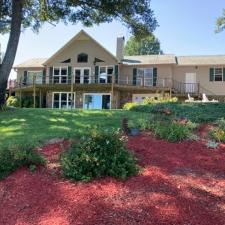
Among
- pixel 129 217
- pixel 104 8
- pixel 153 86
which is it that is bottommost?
pixel 129 217

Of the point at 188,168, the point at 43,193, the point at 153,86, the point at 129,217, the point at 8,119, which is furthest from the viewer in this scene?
the point at 153,86

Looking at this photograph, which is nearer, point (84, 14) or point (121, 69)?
point (84, 14)

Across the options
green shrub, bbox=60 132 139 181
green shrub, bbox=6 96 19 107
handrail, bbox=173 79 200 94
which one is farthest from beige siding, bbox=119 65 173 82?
green shrub, bbox=60 132 139 181

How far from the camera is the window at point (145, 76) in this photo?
3462 cm

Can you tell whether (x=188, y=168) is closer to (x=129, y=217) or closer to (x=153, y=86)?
(x=129, y=217)

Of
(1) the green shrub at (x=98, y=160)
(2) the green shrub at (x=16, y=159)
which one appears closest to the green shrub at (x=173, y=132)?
(1) the green shrub at (x=98, y=160)

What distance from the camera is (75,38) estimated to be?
35.6m

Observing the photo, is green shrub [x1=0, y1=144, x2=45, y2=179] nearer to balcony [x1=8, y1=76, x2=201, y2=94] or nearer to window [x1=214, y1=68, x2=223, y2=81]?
balcony [x1=8, y1=76, x2=201, y2=94]

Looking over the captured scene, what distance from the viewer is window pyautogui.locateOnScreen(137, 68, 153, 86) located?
1363 inches

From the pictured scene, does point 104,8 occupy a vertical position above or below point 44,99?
above

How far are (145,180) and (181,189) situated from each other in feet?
2.06

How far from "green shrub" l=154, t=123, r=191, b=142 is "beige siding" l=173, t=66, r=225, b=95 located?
2581cm

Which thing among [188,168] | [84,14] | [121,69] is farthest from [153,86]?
[188,168]

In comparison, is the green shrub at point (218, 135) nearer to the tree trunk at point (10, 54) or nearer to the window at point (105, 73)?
the tree trunk at point (10, 54)
